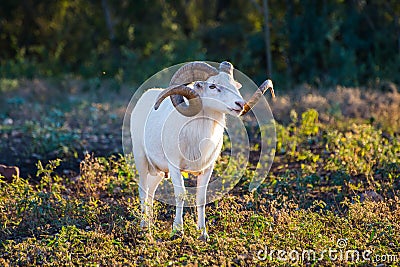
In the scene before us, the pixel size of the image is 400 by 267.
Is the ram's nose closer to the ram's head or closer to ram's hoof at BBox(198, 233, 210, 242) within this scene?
the ram's head

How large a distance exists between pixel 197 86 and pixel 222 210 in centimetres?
150

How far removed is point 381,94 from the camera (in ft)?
47.9

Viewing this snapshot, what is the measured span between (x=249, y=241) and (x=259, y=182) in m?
2.50

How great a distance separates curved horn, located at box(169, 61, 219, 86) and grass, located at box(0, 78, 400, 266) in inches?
52.5

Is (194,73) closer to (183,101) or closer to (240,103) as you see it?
(183,101)

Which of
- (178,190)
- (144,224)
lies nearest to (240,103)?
(178,190)

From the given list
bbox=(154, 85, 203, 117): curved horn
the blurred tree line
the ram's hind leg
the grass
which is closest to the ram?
bbox=(154, 85, 203, 117): curved horn

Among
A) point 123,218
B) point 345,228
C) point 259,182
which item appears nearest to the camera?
point 345,228

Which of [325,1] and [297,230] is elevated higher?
[325,1]

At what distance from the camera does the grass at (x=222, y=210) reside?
6.11 meters

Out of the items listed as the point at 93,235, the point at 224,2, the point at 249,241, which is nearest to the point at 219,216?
the point at 249,241

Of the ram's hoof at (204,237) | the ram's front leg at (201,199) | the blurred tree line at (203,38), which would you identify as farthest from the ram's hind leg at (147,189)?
the blurred tree line at (203,38)

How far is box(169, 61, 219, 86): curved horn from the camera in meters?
6.58

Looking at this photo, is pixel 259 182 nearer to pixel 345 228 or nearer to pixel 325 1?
pixel 345 228
